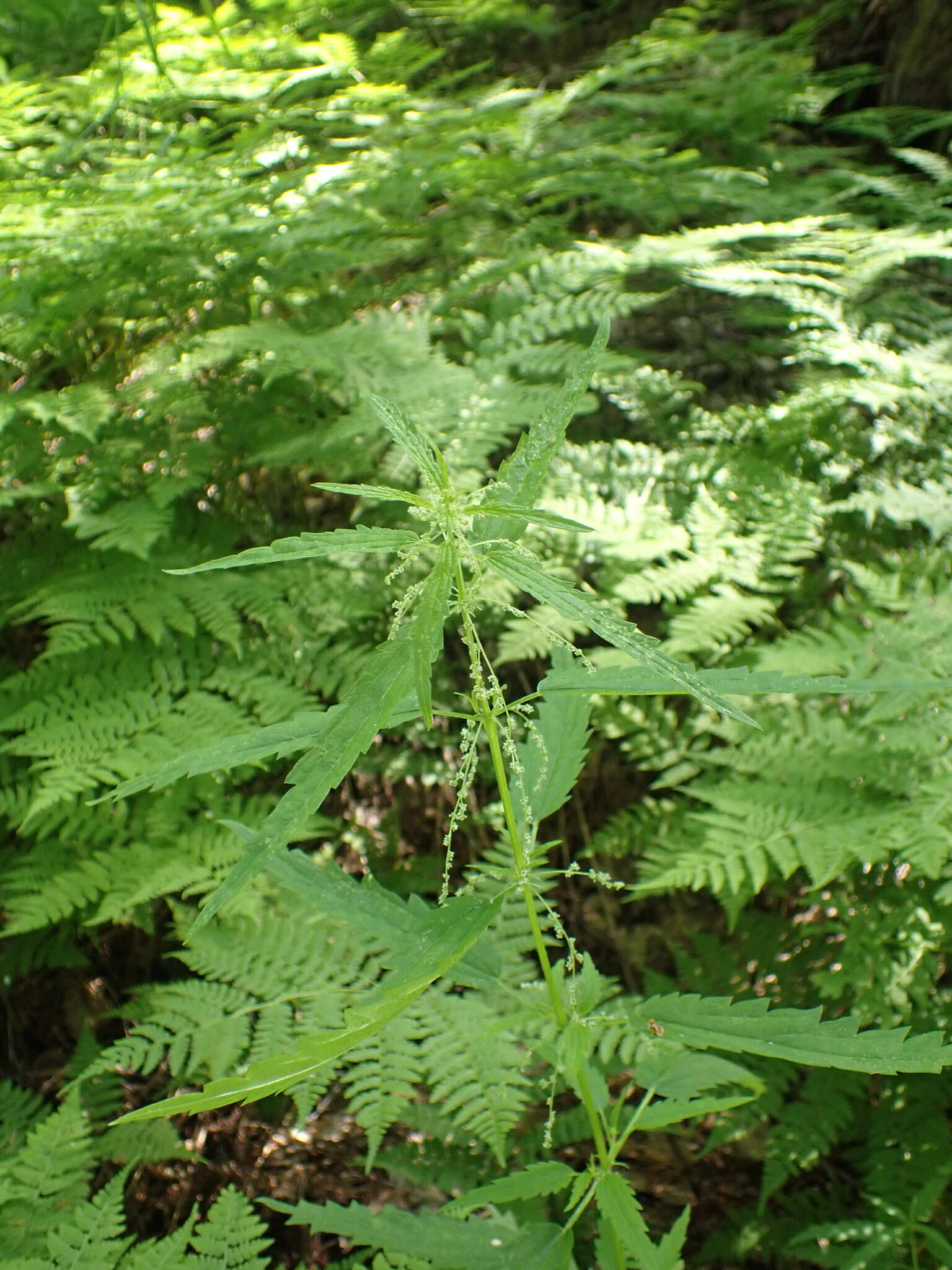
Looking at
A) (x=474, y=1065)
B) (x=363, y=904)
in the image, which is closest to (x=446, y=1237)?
(x=363, y=904)

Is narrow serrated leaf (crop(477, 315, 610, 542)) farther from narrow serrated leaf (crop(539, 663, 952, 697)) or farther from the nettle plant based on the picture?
narrow serrated leaf (crop(539, 663, 952, 697))

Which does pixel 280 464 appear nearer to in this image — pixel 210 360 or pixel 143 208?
pixel 210 360

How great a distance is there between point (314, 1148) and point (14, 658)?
5.97 ft

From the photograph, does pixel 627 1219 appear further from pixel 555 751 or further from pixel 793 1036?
pixel 555 751

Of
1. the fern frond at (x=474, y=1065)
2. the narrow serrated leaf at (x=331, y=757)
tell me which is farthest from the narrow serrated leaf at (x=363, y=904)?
the fern frond at (x=474, y=1065)

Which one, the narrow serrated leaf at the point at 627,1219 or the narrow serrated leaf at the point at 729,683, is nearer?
the narrow serrated leaf at the point at 729,683

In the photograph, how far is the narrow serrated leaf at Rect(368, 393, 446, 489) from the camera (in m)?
0.92

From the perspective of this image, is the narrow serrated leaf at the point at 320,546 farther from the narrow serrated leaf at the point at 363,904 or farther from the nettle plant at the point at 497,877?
the narrow serrated leaf at the point at 363,904

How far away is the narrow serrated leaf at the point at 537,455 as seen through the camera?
99 centimetres

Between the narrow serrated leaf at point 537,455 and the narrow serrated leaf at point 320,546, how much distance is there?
12 centimetres

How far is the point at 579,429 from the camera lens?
135 inches

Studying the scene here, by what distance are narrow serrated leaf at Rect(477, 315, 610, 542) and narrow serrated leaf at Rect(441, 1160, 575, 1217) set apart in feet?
2.65

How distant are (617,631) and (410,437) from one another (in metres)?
0.33

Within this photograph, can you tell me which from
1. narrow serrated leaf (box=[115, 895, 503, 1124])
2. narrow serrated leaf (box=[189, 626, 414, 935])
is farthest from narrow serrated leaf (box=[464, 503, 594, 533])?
narrow serrated leaf (box=[115, 895, 503, 1124])
